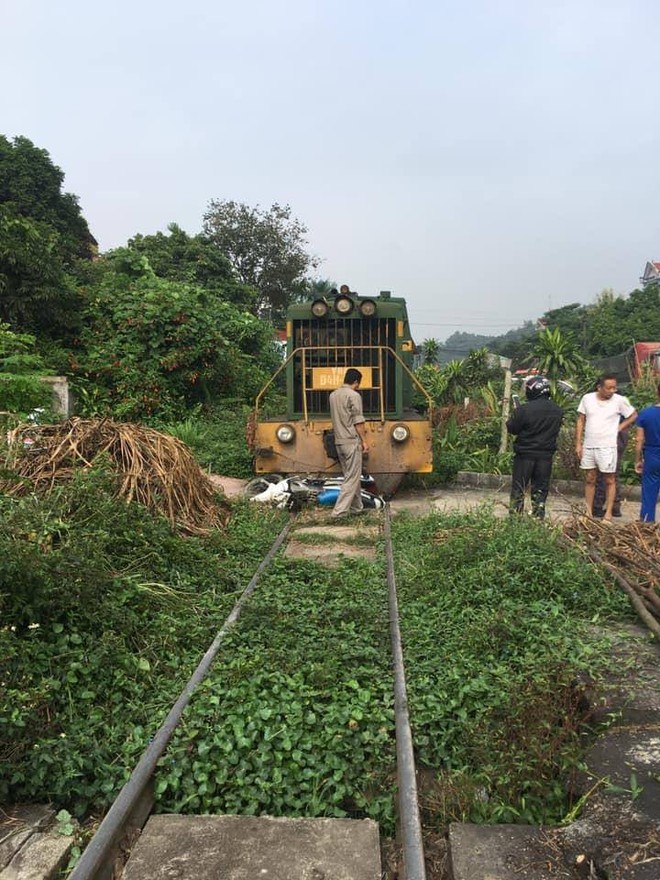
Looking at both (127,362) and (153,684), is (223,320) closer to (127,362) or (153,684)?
(127,362)

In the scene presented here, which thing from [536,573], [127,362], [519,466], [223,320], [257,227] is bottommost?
[536,573]

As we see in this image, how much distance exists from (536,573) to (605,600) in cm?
50

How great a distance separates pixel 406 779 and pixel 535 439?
5068 millimetres

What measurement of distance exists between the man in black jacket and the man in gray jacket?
5.85 feet

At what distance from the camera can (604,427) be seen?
292 inches

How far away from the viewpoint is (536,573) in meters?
4.95

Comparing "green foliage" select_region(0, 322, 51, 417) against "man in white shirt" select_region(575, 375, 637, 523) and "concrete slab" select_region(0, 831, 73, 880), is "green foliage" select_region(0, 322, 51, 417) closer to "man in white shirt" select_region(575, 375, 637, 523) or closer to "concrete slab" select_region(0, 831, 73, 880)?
"man in white shirt" select_region(575, 375, 637, 523)

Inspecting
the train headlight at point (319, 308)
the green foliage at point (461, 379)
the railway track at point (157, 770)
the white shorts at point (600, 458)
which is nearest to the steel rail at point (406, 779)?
the railway track at point (157, 770)

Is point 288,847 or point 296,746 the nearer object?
point 288,847

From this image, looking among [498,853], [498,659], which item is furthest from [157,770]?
[498,659]

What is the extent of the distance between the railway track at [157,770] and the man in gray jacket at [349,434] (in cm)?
369

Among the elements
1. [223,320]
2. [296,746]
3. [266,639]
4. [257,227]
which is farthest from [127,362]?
[257,227]

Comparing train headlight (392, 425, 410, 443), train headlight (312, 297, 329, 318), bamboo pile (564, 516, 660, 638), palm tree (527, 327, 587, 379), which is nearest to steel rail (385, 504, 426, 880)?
bamboo pile (564, 516, 660, 638)

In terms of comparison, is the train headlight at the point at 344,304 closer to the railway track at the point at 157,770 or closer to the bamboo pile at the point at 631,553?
the bamboo pile at the point at 631,553
